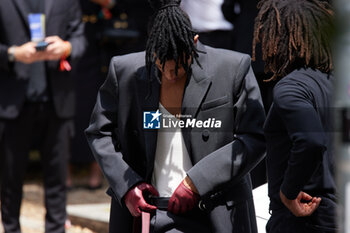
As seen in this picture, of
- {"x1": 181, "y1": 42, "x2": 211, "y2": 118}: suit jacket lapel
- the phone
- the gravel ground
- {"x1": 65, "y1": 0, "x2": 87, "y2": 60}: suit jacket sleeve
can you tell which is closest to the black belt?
{"x1": 181, "y1": 42, "x2": 211, "y2": 118}: suit jacket lapel

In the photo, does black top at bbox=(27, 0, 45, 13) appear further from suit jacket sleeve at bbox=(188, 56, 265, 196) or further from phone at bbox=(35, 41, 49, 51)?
suit jacket sleeve at bbox=(188, 56, 265, 196)

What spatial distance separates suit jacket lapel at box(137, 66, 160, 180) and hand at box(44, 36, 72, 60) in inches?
83.0

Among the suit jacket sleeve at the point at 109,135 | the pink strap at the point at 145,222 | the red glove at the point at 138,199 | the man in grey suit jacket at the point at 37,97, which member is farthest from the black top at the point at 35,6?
the pink strap at the point at 145,222

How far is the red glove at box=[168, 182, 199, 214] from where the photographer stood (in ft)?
9.91

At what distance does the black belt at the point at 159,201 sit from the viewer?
10.3ft

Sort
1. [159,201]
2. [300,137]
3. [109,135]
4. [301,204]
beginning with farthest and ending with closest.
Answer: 1. [109,135]
2. [159,201]
3. [301,204]
4. [300,137]

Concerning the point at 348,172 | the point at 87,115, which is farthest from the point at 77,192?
the point at 348,172

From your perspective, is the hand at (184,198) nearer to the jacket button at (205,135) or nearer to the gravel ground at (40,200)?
the jacket button at (205,135)

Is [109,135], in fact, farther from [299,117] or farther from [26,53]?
[26,53]

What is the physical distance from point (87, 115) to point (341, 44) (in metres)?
5.32

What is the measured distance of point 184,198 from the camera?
3.02 m

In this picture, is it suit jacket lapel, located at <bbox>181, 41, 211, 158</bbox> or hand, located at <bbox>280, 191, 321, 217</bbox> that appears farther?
suit jacket lapel, located at <bbox>181, 41, 211, 158</bbox>

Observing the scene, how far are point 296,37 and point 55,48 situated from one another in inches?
105

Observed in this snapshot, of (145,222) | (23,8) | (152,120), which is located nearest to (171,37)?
Result: (152,120)
